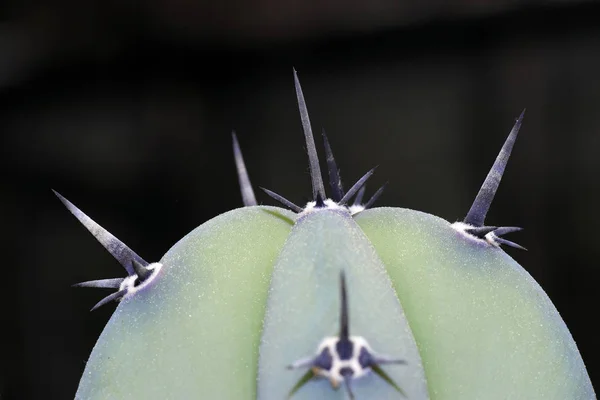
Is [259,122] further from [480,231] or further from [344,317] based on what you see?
[344,317]

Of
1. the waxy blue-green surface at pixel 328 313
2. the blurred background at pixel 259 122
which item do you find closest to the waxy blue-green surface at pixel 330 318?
the waxy blue-green surface at pixel 328 313

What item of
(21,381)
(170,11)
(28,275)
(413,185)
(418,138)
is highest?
(170,11)

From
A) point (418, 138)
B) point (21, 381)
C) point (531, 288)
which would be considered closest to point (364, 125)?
point (418, 138)

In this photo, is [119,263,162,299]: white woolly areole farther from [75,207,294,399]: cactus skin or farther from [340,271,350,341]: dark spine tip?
[340,271,350,341]: dark spine tip

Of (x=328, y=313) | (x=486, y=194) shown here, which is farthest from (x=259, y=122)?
(x=328, y=313)

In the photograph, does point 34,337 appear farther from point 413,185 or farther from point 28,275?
point 413,185

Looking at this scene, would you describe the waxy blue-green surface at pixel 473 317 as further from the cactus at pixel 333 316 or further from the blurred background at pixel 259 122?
the blurred background at pixel 259 122

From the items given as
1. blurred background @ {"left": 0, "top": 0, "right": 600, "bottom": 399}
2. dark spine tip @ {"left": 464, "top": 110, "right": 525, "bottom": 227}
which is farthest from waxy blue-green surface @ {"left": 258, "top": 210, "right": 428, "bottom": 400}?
blurred background @ {"left": 0, "top": 0, "right": 600, "bottom": 399}

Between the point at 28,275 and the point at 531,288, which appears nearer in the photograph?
the point at 531,288
